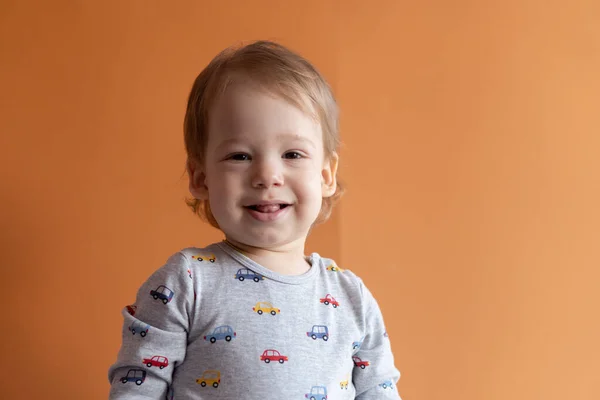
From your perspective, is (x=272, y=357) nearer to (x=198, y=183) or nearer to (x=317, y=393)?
(x=317, y=393)

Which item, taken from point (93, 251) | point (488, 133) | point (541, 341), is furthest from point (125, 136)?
point (541, 341)

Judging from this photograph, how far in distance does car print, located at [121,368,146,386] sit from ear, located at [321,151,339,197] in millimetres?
412

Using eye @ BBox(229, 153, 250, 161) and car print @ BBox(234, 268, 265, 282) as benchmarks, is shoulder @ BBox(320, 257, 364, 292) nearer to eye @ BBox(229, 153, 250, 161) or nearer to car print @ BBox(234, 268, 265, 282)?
car print @ BBox(234, 268, 265, 282)

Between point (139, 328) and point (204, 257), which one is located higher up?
point (204, 257)

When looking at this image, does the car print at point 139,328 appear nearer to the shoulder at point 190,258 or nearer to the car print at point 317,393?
the shoulder at point 190,258

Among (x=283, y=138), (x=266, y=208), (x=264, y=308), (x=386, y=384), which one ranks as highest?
(x=283, y=138)

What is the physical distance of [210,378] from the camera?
42.9 inches

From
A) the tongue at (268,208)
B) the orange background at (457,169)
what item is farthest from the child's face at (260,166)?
the orange background at (457,169)

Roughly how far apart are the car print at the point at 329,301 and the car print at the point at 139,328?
0.28m

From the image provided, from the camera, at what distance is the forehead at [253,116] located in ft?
3.70

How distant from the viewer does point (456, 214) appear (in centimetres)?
179

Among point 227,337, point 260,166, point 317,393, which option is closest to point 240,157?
point 260,166

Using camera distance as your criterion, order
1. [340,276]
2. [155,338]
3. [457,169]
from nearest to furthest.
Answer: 1. [155,338]
2. [340,276]
3. [457,169]

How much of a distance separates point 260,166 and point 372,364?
0.39 m
